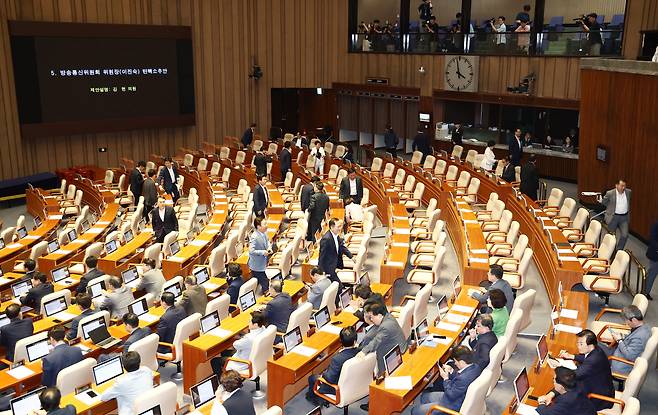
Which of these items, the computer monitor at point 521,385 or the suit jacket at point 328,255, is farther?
the suit jacket at point 328,255

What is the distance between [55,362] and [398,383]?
3775 mm

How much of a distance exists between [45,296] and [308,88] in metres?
18.9

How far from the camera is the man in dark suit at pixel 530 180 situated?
14.9 metres

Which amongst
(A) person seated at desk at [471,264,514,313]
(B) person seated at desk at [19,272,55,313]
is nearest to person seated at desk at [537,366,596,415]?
(A) person seated at desk at [471,264,514,313]

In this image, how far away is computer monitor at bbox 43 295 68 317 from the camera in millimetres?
9336

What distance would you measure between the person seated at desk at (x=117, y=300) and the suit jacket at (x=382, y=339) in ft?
12.7

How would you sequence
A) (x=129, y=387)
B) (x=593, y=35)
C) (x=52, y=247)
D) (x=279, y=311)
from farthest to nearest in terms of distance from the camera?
1. (x=593, y=35)
2. (x=52, y=247)
3. (x=279, y=311)
4. (x=129, y=387)

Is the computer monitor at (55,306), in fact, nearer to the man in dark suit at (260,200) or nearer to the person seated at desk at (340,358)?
the person seated at desk at (340,358)

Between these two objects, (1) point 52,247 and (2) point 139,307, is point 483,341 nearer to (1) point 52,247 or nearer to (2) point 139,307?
(2) point 139,307

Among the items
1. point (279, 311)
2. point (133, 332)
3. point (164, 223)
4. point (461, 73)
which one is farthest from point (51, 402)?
point (461, 73)

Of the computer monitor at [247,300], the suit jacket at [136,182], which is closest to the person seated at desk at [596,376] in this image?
the computer monitor at [247,300]

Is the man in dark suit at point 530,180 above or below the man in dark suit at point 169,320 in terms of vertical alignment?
above

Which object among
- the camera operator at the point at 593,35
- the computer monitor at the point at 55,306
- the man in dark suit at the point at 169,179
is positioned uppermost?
the camera operator at the point at 593,35

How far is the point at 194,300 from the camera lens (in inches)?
358
